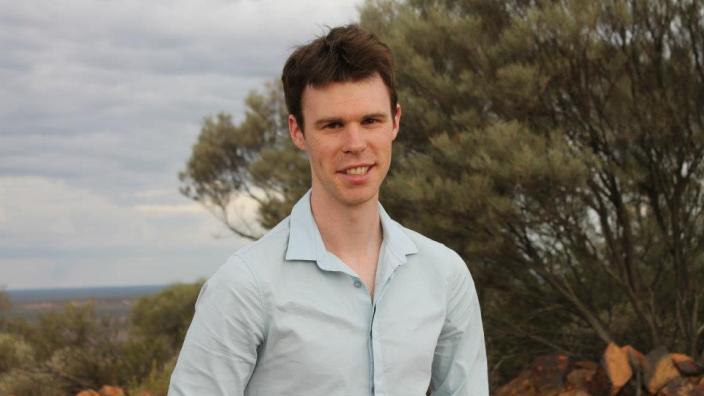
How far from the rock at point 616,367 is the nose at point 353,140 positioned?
644cm

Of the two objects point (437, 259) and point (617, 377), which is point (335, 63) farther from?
point (617, 377)

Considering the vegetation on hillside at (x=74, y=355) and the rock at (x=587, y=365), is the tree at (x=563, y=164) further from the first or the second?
the vegetation on hillside at (x=74, y=355)

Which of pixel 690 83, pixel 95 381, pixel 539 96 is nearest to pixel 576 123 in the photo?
pixel 539 96

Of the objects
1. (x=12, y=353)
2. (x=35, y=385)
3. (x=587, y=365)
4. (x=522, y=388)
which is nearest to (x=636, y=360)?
(x=587, y=365)

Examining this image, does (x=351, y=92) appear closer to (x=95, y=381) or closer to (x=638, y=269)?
(x=638, y=269)

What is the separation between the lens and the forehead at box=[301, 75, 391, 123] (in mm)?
2234

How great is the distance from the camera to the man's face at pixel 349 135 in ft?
7.34

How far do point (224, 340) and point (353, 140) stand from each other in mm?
543

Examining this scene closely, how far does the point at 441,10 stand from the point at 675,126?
10.0 feet

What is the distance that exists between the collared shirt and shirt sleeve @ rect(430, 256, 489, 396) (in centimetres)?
7

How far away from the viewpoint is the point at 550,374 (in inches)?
331

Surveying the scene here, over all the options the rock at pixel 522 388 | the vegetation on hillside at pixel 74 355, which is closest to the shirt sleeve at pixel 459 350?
the rock at pixel 522 388

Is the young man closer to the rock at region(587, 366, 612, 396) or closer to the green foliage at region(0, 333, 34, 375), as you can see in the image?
the rock at region(587, 366, 612, 396)

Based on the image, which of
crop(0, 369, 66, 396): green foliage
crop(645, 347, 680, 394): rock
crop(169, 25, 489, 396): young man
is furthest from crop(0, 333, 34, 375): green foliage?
crop(169, 25, 489, 396): young man
